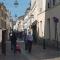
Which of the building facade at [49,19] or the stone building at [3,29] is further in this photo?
the building facade at [49,19]

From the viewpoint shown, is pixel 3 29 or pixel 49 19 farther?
pixel 49 19

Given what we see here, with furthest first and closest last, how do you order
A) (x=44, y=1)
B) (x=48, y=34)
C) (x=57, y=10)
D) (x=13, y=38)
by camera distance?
(x=44, y=1), (x=48, y=34), (x=57, y=10), (x=13, y=38)

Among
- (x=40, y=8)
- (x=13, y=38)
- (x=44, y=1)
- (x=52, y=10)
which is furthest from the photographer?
(x=40, y=8)

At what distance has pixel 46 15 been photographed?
141ft

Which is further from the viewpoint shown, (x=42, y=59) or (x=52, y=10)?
(x=52, y=10)

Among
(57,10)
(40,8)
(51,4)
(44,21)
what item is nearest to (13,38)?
(57,10)

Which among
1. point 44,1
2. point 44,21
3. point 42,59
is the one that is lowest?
point 42,59

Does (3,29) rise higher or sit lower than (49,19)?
lower

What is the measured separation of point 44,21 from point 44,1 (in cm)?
302

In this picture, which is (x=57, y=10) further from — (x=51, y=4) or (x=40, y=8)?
(x=40, y=8)

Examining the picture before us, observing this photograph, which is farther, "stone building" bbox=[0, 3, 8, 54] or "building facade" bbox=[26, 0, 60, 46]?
"building facade" bbox=[26, 0, 60, 46]

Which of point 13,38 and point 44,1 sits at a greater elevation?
point 44,1

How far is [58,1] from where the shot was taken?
36.4 m

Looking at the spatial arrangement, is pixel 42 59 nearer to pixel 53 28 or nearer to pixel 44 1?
pixel 53 28
